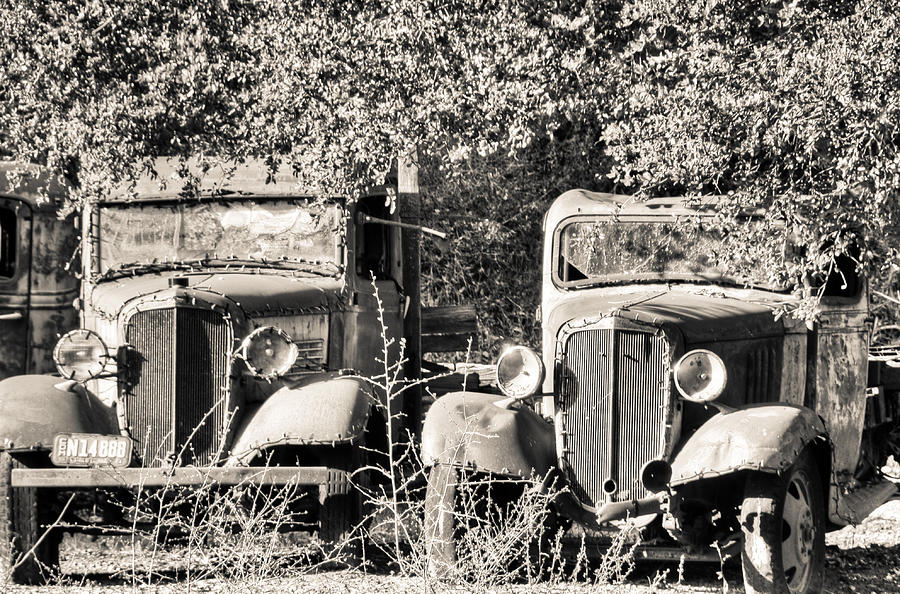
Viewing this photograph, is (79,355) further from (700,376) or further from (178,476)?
(700,376)

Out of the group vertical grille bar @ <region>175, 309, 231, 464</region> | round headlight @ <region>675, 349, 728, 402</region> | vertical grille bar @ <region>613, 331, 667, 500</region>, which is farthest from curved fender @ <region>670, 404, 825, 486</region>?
vertical grille bar @ <region>175, 309, 231, 464</region>

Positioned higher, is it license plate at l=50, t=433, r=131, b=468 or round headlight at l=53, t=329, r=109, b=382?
round headlight at l=53, t=329, r=109, b=382

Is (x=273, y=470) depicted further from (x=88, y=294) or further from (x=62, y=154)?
(x=62, y=154)

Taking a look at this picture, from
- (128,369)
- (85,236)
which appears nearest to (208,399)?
(128,369)

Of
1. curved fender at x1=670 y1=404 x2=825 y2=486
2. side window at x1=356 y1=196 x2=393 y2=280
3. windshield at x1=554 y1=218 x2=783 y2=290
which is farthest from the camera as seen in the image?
side window at x1=356 y1=196 x2=393 y2=280

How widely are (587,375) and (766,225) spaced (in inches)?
57.6

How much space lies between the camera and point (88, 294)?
839cm

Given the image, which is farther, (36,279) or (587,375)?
(36,279)

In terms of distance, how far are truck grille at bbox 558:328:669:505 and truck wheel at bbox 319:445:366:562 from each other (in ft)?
3.90

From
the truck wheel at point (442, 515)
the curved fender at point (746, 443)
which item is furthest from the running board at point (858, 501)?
the truck wheel at point (442, 515)

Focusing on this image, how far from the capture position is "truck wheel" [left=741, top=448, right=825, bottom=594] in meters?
6.29

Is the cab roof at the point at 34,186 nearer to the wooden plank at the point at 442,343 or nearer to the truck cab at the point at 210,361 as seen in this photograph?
the truck cab at the point at 210,361

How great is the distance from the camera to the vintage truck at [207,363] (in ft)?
22.6

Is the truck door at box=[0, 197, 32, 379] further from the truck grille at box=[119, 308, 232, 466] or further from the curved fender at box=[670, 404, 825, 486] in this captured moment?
the curved fender at box=[670, 404, 825, 486]
